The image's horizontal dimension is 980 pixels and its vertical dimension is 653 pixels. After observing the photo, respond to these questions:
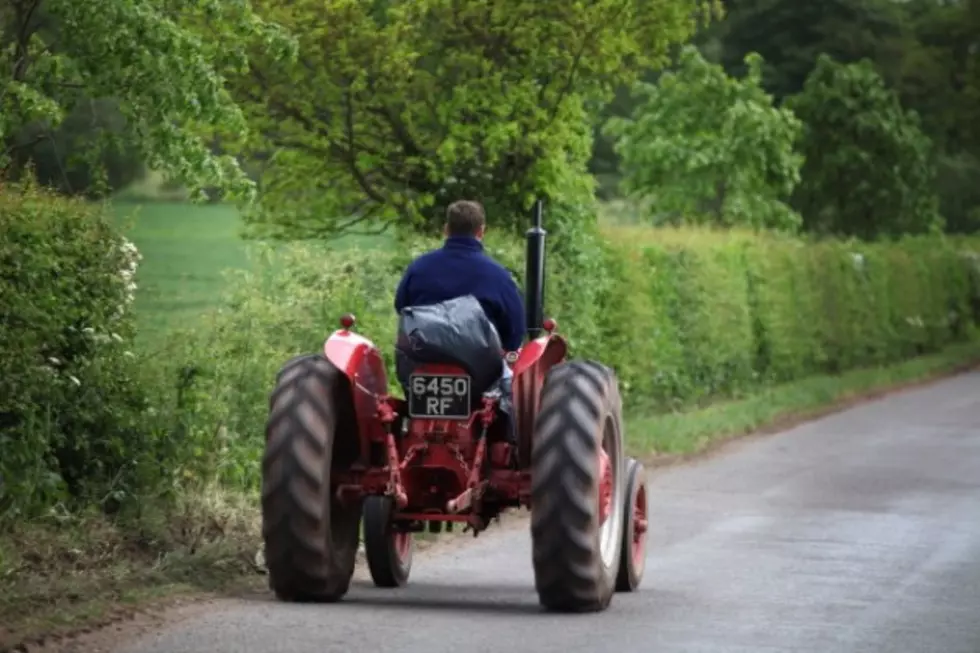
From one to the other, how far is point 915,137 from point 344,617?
52.5 meters

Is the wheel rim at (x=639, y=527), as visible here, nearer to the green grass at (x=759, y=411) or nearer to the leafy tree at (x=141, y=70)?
the leafy tree at (x=141, y=70)

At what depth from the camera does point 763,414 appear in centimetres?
2936

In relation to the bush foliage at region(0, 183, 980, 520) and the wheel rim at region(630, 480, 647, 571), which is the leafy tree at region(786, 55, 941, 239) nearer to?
the bush foliage at region(0, 183, 980, 520)

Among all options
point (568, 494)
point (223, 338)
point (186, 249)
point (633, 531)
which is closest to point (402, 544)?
point (633, 531)

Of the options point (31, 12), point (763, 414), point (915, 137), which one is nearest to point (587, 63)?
point (763, 414)

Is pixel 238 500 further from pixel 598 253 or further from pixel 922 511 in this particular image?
pixel 598 253

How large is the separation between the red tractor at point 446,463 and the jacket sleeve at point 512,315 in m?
0.13

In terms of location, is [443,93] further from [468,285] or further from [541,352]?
[541,352]

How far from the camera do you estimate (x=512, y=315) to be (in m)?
12.5

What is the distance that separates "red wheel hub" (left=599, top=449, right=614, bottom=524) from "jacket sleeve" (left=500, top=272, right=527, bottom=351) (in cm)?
73

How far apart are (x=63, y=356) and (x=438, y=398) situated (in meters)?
2.46

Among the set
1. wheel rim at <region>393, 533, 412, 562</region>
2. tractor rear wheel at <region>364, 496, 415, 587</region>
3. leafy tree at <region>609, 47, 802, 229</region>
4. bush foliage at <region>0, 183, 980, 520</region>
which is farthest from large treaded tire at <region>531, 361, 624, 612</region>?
leafy tree at <region>609, 47, 802, 229</region>

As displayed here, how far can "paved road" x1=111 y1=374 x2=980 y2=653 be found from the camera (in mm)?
10867

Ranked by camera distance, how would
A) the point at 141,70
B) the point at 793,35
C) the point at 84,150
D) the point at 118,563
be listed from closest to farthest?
1. the point at 118,563
2. the point at 141,70
3. the point at 84,150
4. the point at 793,35
